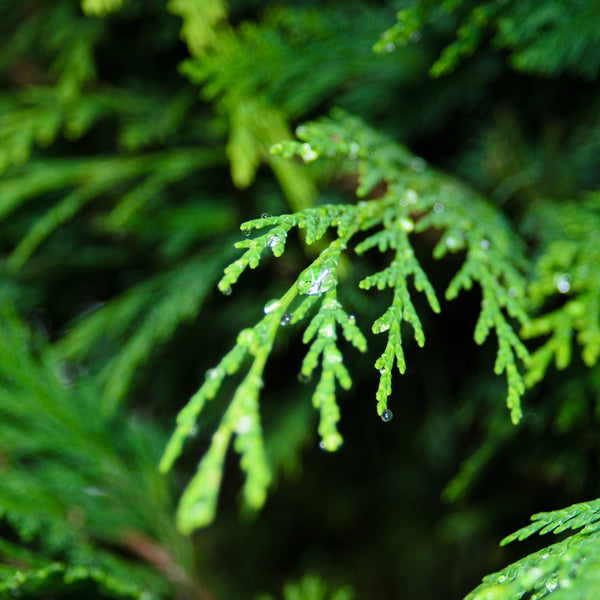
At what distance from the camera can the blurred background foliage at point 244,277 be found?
112 cm

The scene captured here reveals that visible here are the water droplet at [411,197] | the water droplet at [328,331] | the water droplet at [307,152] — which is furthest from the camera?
the water droplet at [411,197]

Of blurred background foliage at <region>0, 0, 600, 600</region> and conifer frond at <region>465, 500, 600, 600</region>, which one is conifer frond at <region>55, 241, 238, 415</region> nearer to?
blurred background foliage at <region>0, 0, 600, 600</region>

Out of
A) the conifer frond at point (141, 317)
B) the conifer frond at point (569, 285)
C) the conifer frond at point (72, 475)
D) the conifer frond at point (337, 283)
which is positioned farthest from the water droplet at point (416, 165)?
the conifer frond at point (72, 475)

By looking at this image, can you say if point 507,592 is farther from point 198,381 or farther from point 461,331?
point 198,381

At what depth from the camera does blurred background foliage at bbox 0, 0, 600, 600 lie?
1120mm

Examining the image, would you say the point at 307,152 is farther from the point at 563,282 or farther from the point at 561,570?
the point at 561,570

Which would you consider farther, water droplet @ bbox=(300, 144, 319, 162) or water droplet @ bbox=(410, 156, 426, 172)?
water droplet @ bbox=(410, 156, 426, 172)

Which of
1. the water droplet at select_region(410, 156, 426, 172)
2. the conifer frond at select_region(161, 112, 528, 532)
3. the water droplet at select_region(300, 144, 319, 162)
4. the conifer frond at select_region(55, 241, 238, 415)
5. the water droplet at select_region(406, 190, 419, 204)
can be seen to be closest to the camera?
the conifer frond at select_region(161, 112, 528, 532)

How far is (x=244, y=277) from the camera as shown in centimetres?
151

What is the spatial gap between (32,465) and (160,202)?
76cm

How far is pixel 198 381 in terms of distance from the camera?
5.17 feet

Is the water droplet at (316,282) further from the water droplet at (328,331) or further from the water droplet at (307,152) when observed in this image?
the water droplet at (307,152)

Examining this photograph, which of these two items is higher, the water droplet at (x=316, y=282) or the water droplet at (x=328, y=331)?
the water droplet at (x=316, y=282)

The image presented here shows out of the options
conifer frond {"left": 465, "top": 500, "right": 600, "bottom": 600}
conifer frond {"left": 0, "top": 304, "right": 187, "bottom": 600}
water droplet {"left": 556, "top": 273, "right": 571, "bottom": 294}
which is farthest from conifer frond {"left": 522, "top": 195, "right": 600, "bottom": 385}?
conifer frond {"left": 0, "top": 304, "right": 187, "bottom": 600}
